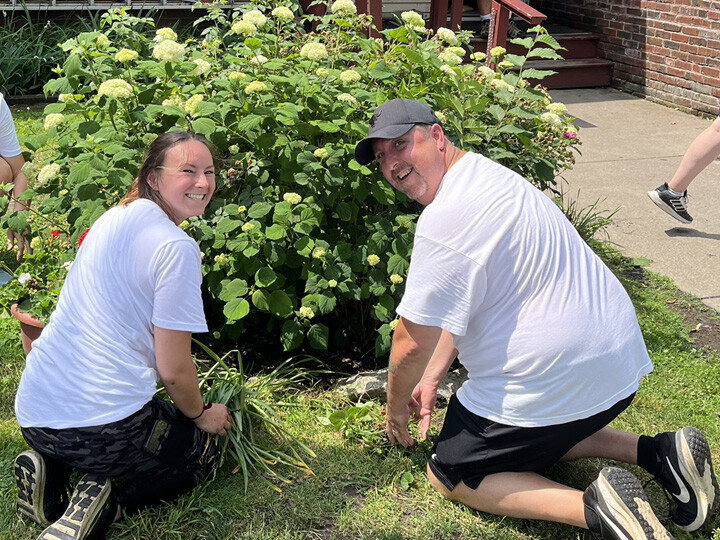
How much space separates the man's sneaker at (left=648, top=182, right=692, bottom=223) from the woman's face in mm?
3477

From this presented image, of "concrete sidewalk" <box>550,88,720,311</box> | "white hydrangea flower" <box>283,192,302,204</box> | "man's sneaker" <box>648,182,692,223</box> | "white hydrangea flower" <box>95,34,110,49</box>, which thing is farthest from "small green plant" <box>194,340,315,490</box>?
"man's sneaker" <box>648,182,692,223</box>

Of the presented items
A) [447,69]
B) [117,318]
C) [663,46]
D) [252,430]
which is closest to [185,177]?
[117,318]

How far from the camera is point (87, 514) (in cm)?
246

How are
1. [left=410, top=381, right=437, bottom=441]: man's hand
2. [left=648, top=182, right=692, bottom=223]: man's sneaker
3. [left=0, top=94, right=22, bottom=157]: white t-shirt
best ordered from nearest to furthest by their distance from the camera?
[left=410, top=381, right=437, bottom=441]: man's hand, [left=0, top=94, right=22, bottom=157]: white t-shirt, [left=648, top=182, right=692, bottom=223]: man's sneaker

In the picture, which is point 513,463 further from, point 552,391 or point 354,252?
point 354,252

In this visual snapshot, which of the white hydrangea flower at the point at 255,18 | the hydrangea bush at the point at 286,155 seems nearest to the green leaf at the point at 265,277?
the hydrangea bush at the point at 286,155

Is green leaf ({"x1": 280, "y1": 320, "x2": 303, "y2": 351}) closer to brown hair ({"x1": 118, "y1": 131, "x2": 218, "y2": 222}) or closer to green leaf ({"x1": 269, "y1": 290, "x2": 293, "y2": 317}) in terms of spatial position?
green leaf ({"x1": 269, "y1": 290, "x2": 293, "y2": 317})

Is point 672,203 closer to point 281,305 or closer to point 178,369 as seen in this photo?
point 281,305

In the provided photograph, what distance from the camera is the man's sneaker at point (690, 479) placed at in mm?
2568

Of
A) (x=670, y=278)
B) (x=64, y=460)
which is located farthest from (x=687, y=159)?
(x=64, y=460)

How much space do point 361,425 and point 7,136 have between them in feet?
7.85

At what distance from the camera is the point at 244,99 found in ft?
10.8

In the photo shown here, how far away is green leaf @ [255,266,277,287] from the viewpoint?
316cm

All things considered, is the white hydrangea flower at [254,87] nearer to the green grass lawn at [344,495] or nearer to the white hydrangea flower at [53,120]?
the white hydrangea flower at [53,120]
